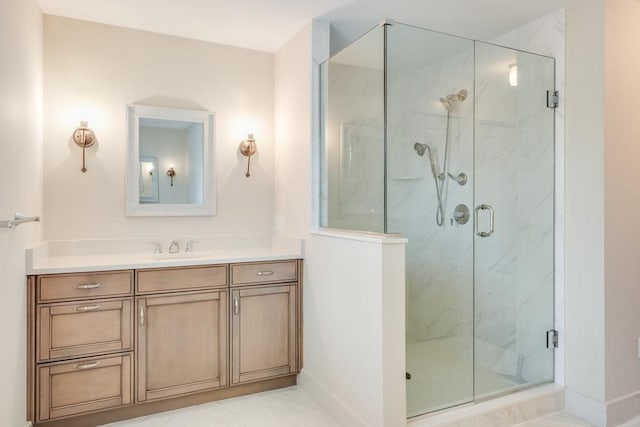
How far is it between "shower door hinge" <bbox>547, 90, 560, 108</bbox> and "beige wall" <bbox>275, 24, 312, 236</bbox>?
57.7 inches

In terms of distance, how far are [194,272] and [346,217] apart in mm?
965

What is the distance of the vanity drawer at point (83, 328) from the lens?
2.10 metres

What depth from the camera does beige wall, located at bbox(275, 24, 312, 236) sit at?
8.80 ft

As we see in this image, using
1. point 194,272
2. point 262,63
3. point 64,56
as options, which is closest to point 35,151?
point 64,56

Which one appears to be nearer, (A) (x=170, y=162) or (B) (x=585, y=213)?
(B) (x=585, y=213)

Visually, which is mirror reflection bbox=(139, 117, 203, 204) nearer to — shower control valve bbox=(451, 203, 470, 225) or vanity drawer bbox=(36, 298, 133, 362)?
vanity drawer bbox=(36, 298, 133, 362)

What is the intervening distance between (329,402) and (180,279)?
3.70ft

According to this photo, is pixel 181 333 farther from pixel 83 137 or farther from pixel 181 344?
pixel 83 137

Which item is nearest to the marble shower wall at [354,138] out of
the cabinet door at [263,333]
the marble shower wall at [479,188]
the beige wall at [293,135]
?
the marble shower wall at [479,188]

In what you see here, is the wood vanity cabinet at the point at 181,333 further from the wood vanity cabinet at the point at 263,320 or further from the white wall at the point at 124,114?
the white wall at the point at 124,114

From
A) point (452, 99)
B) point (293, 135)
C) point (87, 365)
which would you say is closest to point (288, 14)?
point (293, 135)

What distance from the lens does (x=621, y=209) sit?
7.41 feet

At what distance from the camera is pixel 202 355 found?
8.07ft

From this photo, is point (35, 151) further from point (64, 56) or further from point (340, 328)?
point (340, 328)
